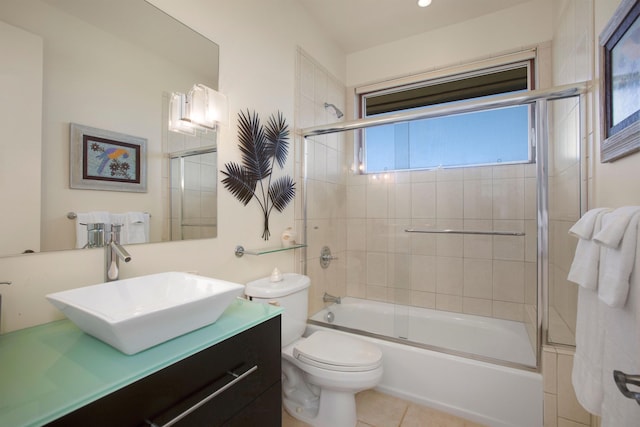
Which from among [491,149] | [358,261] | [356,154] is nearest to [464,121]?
[491,149]

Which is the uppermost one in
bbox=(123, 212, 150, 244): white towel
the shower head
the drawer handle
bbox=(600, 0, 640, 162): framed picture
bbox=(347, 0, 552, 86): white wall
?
bbox=(347, 0, 552, 86): white wall

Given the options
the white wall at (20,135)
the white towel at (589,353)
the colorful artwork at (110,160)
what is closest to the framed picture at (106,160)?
the colorful artwork at (110,160)

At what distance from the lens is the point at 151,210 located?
1.25 m

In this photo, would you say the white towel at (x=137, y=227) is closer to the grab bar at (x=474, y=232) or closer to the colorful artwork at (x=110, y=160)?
the colorful artwork at (x=110, y=160)

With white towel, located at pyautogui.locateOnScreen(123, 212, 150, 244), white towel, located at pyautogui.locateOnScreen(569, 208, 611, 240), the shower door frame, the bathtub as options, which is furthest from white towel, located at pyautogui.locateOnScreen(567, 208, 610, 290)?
white towel, located at pyautogui.locateOnScreen(123, 212, 150, 244)

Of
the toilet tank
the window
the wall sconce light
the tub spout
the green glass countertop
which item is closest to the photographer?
the green glass countertop

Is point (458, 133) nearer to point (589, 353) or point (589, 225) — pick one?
point (589, 225)

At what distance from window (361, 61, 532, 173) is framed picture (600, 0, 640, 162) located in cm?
88

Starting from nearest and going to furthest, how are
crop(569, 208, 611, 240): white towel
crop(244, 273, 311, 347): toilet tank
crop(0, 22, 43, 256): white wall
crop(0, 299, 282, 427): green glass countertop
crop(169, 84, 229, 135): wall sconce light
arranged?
1. crop(0, 299, 282, 427): green glass countertop
2. crop(0, 22, 43, 256): white wall
3. crop(569, 208, 611, 240): white towel
4. crop(169, 84, 229, 135): wall sconce light
5. crop(244, 273, 311, 347): toilet tank

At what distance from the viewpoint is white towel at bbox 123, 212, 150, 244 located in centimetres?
117

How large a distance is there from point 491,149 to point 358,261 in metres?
1.41

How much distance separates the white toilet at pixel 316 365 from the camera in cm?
146

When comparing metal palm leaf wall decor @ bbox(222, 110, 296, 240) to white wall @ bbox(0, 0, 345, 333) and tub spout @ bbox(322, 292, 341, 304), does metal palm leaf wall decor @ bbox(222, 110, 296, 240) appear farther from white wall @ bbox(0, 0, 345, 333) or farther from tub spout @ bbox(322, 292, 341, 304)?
tub spout @ bbox(322, 292, 341, 304)

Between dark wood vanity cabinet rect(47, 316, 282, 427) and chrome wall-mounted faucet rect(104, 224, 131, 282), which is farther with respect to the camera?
chrome wall-mounted faucet rect(104, 224, 131, 282)
